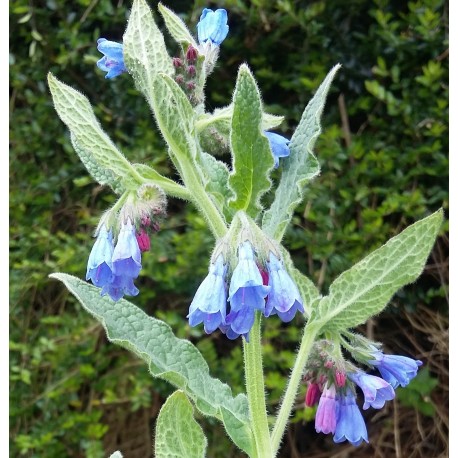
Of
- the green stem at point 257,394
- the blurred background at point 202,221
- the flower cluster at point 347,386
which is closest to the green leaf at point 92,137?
the green stem at point 257,394

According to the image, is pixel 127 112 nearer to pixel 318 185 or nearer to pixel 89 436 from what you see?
pixel 318 185

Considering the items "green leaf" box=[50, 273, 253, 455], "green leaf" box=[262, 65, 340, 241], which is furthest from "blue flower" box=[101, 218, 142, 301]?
"green leaf" box=[262, 65, 340, 241]

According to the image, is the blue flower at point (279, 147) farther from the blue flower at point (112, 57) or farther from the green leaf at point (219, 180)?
the blue flower at point (112, 57)

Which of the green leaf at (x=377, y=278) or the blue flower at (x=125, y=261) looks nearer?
the blue flower at (x=125, y=261)

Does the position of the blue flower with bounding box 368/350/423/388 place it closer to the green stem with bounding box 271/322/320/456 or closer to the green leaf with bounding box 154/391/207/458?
the green stem with bounding box 271/322/320/456

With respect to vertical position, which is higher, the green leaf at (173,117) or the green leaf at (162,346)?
the green leaf at (173,117)

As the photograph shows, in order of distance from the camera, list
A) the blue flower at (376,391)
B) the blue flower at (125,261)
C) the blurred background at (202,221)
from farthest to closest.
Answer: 1. the blurred background at (202,221)
2. the blue flower at (376,391)
3. the blue flower at (125,261)

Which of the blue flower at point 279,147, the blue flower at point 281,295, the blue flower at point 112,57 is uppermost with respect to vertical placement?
the blue flower at point 112,57

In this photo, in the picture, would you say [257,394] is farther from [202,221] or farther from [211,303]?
[202,221]
